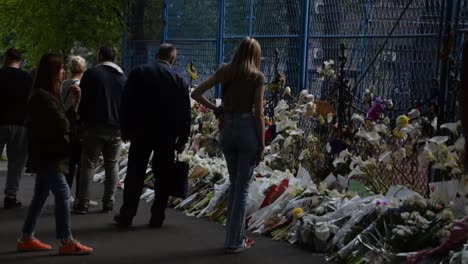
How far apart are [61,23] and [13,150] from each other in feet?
21.4

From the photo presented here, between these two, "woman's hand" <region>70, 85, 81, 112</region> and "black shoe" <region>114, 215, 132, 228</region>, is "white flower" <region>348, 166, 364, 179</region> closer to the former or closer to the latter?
"black shoe" <region>114, 215, 132, 228</region>

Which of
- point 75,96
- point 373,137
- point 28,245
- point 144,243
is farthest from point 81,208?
point 373,137

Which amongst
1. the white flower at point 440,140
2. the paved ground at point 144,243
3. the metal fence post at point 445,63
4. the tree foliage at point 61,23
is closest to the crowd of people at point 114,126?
the paved ground at point 144,243

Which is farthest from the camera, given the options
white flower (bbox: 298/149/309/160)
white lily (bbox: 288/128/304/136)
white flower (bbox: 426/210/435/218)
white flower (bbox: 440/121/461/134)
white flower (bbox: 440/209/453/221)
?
white lily (bbox: 288/128/304/136)

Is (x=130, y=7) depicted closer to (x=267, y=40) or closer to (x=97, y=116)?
(x=267, y=40)

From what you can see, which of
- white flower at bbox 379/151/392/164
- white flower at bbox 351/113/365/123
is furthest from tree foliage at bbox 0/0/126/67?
white flower at bbox 379/151/392/164

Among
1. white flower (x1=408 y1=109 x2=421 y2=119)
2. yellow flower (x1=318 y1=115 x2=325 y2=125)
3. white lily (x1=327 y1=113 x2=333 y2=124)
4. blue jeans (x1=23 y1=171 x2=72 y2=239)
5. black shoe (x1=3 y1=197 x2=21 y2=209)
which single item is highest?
white flower (x1=408 y1=109 x2=421 y2=119)

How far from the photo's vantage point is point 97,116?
866 centimetres

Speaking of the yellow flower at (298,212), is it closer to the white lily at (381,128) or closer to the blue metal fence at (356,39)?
the white lily at (381,128)

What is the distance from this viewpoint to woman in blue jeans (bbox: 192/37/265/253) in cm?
683

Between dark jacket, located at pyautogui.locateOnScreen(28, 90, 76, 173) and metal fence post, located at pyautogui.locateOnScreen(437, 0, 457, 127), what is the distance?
3.32 m

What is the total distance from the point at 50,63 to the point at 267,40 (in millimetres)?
4338

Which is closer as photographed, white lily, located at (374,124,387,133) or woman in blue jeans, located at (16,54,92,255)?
woman in blue jeans, located at (16,54,92,255)

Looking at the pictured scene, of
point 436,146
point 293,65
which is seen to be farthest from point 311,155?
point 436,146
